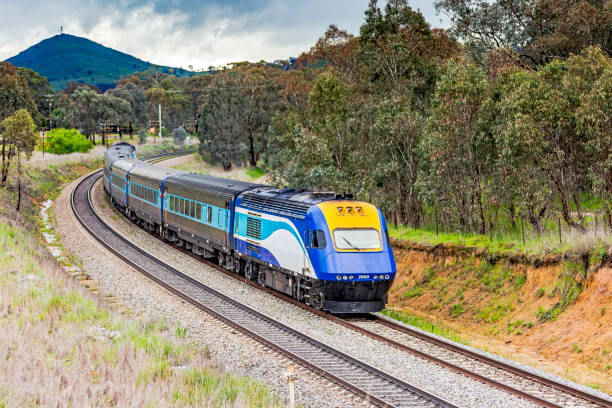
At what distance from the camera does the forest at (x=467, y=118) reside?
24594mm

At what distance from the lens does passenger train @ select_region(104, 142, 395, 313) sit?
18531mm

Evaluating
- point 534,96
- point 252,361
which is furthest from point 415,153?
point 252,361

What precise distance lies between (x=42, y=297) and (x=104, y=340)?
4053mm

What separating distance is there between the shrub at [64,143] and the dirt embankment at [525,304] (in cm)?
7143

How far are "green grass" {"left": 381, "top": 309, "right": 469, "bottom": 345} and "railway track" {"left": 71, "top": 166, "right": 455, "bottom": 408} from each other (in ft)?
14.8

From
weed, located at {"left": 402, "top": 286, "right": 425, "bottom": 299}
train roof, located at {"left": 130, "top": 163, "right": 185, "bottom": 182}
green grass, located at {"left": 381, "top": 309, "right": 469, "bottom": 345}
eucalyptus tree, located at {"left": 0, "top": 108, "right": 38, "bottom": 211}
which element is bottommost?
Answer: weed, located at {"left": 402, "top": 286, "right": 425, "bottom": 299}

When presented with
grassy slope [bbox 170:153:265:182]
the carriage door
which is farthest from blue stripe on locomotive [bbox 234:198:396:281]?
grassy slope [bbox 170:153:265:182]

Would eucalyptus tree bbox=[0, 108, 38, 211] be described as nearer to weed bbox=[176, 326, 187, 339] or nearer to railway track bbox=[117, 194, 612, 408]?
weed bbox=[176, 326, 187, 339]

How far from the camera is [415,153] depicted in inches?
1379

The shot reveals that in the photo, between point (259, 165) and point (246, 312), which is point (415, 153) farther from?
point (259, 165)

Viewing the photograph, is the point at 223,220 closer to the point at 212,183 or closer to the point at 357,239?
the point at 212,183

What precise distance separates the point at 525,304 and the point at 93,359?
1358 cm

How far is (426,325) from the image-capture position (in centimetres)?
1998

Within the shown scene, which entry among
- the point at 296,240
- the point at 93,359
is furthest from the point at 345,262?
the point at 93,359
